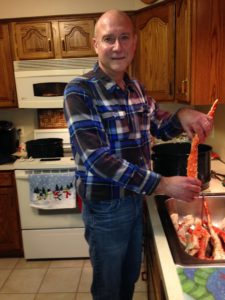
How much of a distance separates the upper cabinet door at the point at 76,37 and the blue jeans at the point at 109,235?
160cm

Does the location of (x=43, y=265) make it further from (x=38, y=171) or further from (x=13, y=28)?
(x=13, y=28)

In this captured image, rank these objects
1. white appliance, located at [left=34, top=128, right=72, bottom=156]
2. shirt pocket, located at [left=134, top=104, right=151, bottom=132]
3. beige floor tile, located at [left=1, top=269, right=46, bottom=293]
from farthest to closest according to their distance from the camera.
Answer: white appliance, located at [left=34, top=128, right=72, bottom=156] → beige floor tile, located at [left=1, top=269, right=46, bottom=293] → shirt pocket, located at [left=134, top=104, right=151, bottom=132]

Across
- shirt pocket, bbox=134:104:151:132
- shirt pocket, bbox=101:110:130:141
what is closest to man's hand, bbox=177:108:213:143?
shirt pocket, bbox=134:104:151:132

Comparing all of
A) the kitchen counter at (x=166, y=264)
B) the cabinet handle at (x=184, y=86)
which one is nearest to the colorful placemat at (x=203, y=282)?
the kitchen counter at (x=166, y=264)

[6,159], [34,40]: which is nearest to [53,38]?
[34,40]

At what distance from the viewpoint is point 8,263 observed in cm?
252

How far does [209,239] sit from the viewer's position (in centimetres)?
118

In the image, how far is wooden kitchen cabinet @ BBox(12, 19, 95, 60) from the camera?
94.9 inches

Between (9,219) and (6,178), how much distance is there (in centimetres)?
36

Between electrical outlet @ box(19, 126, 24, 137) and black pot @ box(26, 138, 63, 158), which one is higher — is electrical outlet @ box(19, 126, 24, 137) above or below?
above

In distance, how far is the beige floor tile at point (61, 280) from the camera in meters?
2.15

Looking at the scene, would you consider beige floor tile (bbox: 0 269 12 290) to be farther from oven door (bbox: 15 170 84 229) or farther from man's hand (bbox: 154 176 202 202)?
man's hand (bbox: 154 176 202 202)

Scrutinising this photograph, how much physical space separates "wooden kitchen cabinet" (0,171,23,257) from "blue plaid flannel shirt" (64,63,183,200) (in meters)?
1.45

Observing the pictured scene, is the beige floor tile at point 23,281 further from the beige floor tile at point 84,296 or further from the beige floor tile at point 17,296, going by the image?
the beige floor tile at point 84,296
